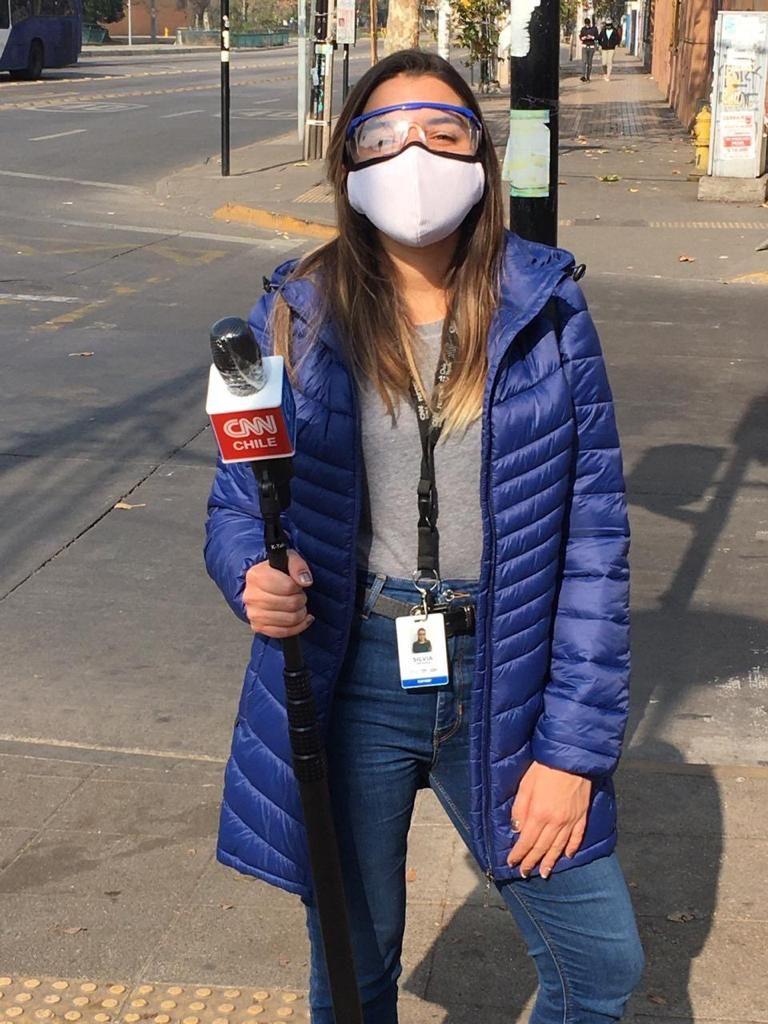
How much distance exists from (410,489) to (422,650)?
253 millimetres

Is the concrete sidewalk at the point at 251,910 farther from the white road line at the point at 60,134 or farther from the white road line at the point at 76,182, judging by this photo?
the white road line at the point at 60,134

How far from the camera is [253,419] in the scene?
6.52ft

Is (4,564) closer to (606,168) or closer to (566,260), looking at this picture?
(566,260)

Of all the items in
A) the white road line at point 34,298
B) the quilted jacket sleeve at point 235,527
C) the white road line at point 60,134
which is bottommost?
the white road line at point 34,298

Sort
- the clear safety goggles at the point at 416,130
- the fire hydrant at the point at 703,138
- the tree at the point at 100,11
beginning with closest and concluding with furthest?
the clear safety goggles at the point at 416,130 → the fire hydrant at the point at 703,138 → the tree at the point at 100,11

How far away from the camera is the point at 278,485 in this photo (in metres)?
2.12

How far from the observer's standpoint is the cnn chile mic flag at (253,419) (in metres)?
1.97

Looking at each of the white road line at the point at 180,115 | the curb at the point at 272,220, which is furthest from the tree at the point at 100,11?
the curb at the point at 272,220

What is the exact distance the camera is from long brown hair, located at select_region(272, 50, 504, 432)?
243 centimetres

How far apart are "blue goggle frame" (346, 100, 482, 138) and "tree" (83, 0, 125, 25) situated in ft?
256

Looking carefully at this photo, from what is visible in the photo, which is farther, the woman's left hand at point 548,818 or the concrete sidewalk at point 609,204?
the concrete sidewalk at point 609,204

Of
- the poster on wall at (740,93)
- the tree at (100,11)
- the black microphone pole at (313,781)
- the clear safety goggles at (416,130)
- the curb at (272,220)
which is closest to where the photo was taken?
the black microphone pole at (313,781)

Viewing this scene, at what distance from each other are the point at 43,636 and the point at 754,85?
13.5m

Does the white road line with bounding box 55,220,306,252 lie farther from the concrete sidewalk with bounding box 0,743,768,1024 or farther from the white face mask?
the white face mask
